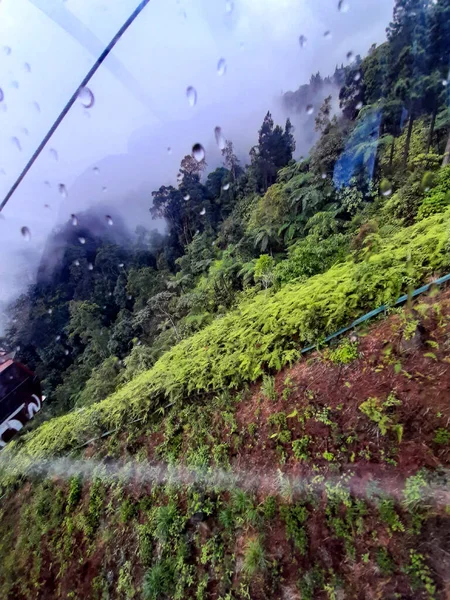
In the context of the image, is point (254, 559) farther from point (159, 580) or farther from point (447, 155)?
point (447, 155)

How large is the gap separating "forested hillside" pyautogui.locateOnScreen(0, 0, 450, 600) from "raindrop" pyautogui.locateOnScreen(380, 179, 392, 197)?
26 mm

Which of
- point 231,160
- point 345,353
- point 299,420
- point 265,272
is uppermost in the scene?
point 231,160

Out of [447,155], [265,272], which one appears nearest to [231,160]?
[265,272]

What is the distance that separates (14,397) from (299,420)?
375cm

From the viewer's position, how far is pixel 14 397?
3869mm

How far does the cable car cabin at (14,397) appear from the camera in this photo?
3.75 meters

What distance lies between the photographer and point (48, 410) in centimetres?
774

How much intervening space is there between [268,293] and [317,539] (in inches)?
125

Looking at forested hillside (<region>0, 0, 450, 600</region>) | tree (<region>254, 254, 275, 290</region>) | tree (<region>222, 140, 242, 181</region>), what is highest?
tree (<region>222, 140, 242, 181</region>)

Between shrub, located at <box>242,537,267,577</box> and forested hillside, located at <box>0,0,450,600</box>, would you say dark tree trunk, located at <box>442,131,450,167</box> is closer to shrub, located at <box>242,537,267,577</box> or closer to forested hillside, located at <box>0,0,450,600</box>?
forested hillside, located at <box>0,0,450,600</box>

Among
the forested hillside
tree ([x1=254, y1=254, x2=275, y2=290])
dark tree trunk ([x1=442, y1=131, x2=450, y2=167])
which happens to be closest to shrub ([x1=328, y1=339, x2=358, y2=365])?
the forested hillside

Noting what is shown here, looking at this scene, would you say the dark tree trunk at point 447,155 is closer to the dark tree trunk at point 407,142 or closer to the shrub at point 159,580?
the dark tree trunk at point 407,142

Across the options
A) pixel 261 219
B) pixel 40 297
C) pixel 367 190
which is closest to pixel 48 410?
pixel 40 297

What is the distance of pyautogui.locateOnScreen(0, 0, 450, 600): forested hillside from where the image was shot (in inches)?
69.9
